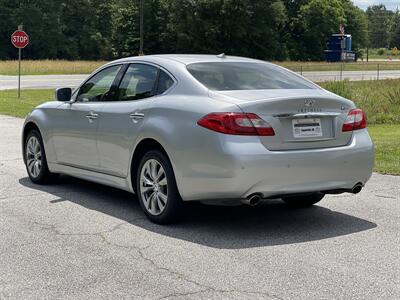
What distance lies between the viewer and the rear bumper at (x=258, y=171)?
554cm

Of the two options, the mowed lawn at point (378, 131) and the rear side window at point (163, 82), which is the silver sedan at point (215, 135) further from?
the mowed lawn at point (378, 131)

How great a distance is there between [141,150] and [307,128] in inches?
66.5

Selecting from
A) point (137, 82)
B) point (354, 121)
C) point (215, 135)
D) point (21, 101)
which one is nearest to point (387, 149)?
point (354, 121)

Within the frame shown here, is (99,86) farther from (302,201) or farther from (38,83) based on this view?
(38,83)

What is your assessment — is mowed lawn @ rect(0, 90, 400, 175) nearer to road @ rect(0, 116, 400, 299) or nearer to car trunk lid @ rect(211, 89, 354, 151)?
road @ rect(0, 116, 400, 299)

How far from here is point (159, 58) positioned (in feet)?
22.6

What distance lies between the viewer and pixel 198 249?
Answer: 5.41 m

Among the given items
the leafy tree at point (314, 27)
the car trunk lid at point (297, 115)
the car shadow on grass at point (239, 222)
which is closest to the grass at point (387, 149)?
the car shadow on grass at point (239, 222)

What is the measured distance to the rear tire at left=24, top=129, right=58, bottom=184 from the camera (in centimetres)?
822

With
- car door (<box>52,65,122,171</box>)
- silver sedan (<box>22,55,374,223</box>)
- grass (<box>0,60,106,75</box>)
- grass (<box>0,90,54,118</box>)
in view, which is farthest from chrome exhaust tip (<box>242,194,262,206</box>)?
grass (<box>0,60,106,75</box>)

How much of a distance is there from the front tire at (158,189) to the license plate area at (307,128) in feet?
3.95

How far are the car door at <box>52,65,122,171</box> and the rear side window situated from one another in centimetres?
79

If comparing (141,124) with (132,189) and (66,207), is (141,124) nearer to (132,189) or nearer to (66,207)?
(132,189)

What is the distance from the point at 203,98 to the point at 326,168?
1.30 m
